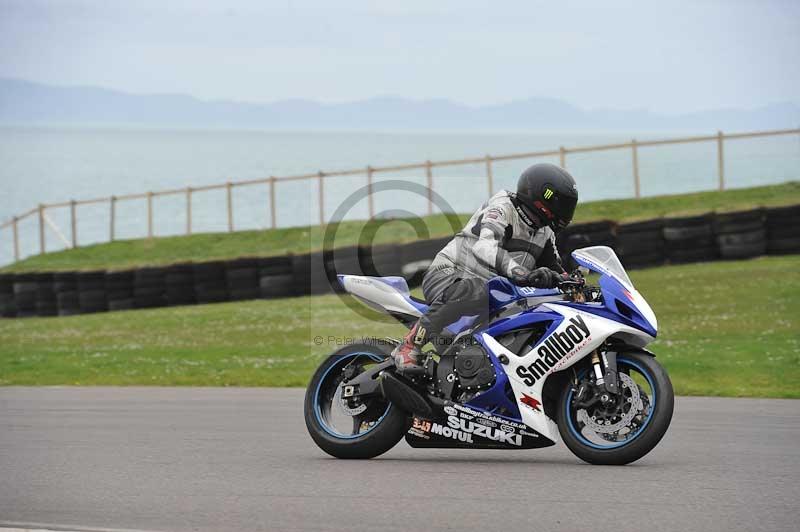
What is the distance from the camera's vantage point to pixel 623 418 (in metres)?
7.05

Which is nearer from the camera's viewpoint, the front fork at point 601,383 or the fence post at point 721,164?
the front fork at point 601,383

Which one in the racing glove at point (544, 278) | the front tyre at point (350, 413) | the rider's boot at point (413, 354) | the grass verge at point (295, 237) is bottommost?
the front tyre at point (350, 413)

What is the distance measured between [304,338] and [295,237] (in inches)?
614

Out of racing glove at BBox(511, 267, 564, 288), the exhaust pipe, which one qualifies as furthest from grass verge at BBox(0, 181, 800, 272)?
racing glove at BBox(511, 267, 564, 288)

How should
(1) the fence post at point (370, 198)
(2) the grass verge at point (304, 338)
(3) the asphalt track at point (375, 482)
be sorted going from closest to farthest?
(3) the asphalt track at point (375, 482) → (2) the grass verge at point (304, 338) → (1) the fence post at point (370, 198)

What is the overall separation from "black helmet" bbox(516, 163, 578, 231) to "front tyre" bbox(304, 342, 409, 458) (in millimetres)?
1397

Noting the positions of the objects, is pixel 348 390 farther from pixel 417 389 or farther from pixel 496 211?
pixel 496 211

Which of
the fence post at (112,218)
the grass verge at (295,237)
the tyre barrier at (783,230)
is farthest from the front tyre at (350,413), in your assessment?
the fence post at (112,218)

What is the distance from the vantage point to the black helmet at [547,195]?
7516 millimetres

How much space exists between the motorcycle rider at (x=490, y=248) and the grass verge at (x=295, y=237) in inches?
633

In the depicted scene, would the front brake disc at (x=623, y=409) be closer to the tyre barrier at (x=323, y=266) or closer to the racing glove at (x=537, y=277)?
the racing glove at (x=537, y=277)

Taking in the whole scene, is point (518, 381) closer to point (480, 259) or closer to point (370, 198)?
point (480, 259)

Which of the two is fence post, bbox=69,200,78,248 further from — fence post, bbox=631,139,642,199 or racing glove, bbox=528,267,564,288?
racing glove, bbox=528,267,564,288

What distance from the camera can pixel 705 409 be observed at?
33.7ft
